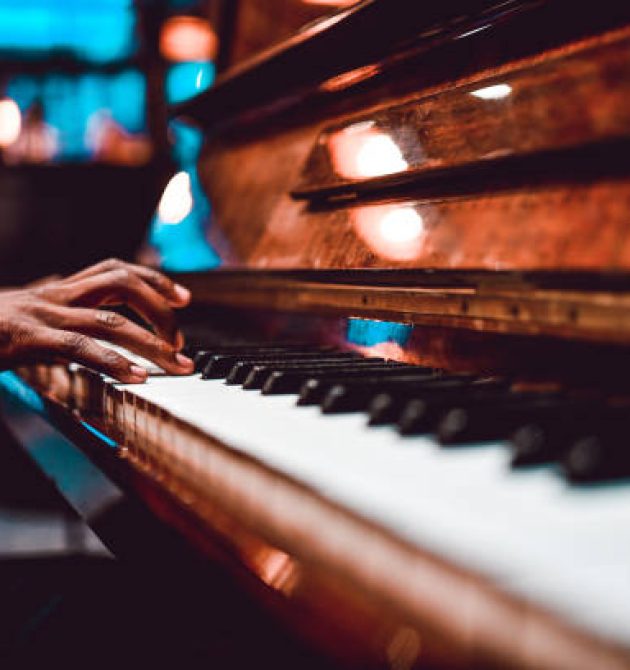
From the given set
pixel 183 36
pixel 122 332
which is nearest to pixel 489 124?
pixel 122 332

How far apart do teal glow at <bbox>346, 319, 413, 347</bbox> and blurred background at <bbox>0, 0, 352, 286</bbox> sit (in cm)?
71

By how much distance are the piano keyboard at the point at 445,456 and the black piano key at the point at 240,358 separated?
0.08 metres

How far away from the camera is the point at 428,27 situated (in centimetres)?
142

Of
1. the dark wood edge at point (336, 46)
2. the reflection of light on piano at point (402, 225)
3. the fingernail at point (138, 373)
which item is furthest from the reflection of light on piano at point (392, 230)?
the fingernail at point (138, 373)

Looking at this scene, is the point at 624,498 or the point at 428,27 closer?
the point at 624,498

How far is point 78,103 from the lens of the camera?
817cm

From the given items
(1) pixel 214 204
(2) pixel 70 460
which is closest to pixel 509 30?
(1) pixel 214 204

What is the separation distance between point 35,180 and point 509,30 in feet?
10.6

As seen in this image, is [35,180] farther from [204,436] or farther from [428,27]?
[204,436]

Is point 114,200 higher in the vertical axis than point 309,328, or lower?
higher

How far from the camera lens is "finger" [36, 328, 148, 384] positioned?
4.09 feet

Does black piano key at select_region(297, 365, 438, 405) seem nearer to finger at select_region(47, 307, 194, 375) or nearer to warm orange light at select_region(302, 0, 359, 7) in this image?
finger at select_region(47, 307, 194, 375)

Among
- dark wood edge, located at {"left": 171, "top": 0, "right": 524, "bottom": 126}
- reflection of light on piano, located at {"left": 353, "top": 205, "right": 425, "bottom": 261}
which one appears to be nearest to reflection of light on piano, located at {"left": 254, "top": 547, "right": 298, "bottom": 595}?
reflection of light on piano, located at {"left": 353, "top": 205, "right": 425, "bottom": 261}

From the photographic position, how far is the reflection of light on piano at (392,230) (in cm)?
126
